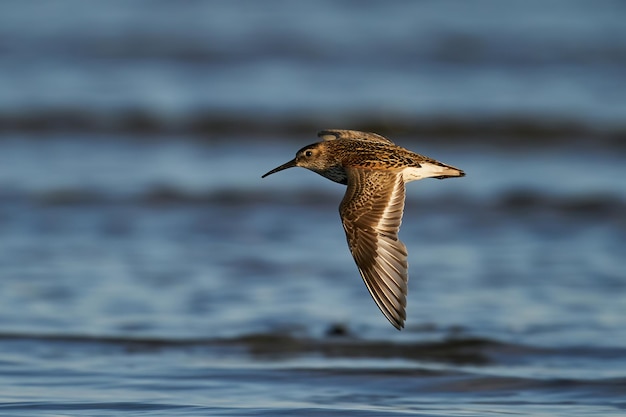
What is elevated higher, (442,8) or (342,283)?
(442,8)

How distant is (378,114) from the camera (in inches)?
605

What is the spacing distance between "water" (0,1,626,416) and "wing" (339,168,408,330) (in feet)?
3.17

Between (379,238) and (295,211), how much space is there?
568 centimetres

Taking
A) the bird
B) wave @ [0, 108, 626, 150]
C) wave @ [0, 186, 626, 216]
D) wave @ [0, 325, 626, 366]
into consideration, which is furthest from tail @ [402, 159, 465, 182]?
wave @ [0, 108, 626, 150]

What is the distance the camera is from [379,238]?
5.68 metres

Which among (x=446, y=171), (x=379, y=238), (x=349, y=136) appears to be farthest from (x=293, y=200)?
(x=379, y=238)

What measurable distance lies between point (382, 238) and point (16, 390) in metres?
2.40

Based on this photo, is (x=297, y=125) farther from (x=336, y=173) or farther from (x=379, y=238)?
(x=379, y=238)

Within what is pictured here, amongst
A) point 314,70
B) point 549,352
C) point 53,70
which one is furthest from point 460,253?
point 53,70

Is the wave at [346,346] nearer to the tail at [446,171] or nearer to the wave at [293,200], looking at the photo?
the tail at [446,171]

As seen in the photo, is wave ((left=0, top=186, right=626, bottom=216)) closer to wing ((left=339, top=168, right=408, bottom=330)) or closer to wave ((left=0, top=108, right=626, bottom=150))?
wave ((left=0, top=108, right=626, bottom=150))

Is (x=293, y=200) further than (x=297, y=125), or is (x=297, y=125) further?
(x=297, y=125)

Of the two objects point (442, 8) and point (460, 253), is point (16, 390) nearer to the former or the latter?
point (460, 253)

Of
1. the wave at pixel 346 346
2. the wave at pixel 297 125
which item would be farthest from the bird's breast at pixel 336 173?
the wave at pixel 297 125
